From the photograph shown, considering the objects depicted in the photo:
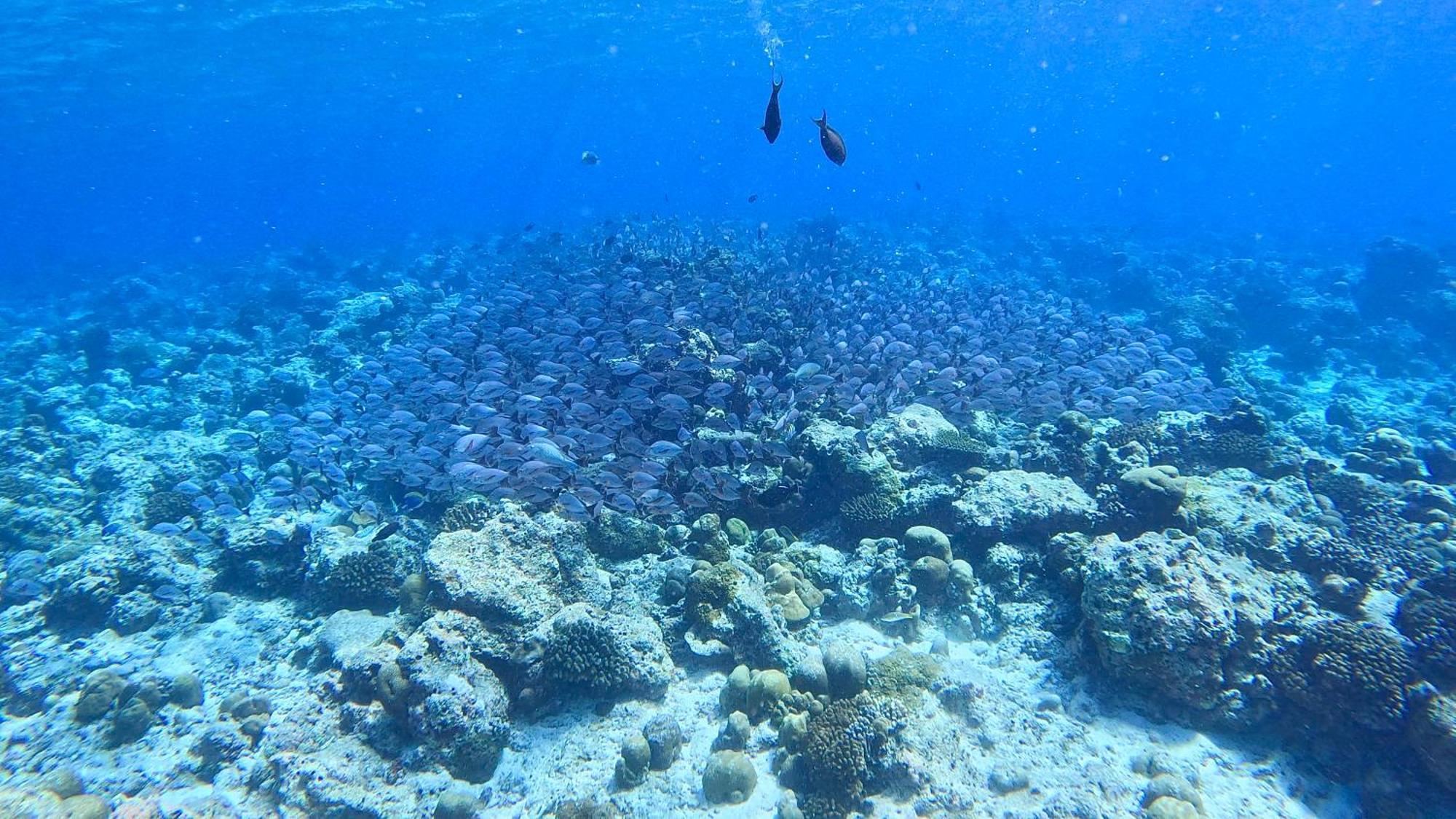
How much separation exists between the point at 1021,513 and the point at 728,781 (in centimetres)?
479

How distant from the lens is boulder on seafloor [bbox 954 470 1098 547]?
773cm

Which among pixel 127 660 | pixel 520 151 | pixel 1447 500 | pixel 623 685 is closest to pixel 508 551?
pixel 623 685

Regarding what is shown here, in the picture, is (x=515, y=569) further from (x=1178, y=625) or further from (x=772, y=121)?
(x=1178, y=625)

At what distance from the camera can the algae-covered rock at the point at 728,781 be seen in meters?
5.31

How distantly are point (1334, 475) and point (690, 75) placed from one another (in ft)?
270

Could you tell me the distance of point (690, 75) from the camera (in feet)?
257

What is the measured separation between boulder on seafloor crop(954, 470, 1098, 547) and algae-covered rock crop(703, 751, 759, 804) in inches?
162

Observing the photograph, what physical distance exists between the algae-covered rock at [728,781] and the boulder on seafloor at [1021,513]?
13.5ft

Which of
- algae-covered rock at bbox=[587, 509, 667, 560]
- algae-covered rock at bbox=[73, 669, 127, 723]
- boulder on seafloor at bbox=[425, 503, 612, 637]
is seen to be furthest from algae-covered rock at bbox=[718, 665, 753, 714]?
algae-covered rock at bbox=[73, 669, 127, 723]

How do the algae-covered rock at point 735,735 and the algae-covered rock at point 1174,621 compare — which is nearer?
the algae-covered rock at point 1174,621

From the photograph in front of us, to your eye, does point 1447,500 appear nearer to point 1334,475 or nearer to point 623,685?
point 1334,475

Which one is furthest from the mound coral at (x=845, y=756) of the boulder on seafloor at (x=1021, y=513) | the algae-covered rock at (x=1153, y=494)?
the algae-covered rock at (x=1153, y=494)

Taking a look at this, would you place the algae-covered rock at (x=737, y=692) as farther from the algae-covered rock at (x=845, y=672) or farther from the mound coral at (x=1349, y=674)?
the mound coral at (x=1349, y=674)

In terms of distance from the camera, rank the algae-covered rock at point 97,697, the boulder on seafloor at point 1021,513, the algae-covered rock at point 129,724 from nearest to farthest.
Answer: the algae-covered rock at point 129,724
the algae-covered rock at point 97,697
the boulder on seafloor at point 1021,513
